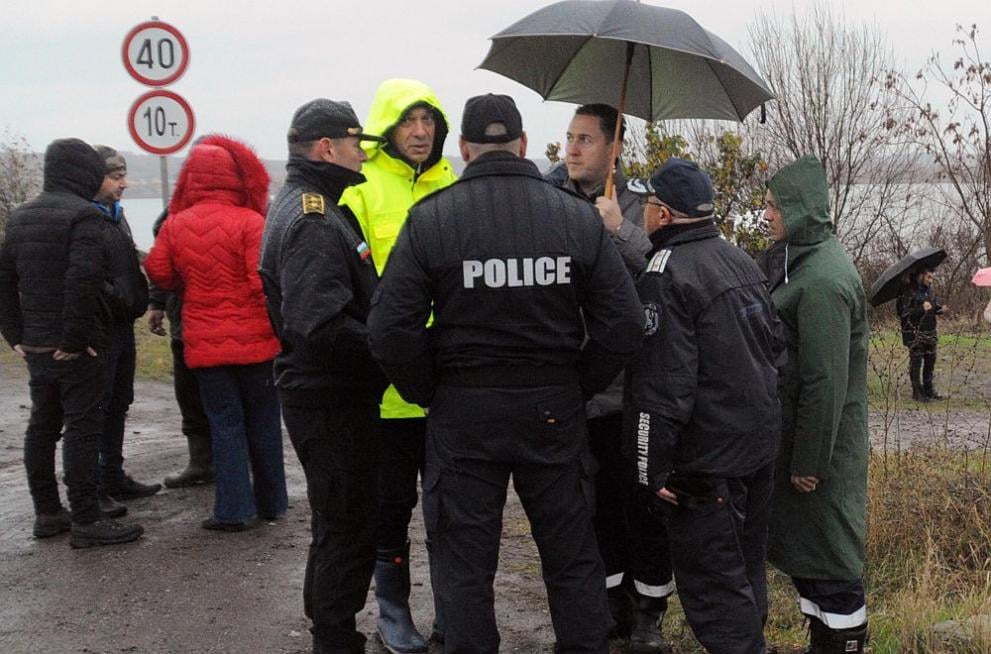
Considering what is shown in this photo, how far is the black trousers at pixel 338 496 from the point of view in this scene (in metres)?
4.06

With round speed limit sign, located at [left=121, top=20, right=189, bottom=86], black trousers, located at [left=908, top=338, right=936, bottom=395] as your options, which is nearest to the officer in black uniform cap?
round speed limit sign, located at [left=121, top=20, right=189, bottom=86]

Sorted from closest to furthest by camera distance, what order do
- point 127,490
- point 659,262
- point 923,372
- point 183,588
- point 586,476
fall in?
point 586,476 → point 659,262 → point 183,588 → point 127,490 → point 923,372

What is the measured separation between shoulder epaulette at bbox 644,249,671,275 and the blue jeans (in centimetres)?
295

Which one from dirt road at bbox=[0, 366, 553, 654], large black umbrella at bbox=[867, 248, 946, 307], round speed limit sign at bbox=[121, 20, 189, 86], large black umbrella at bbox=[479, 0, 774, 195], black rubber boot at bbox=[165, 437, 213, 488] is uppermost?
round speed limit sign at bbox=[121, 20, 189, 86]

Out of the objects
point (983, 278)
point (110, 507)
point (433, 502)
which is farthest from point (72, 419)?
point (983, 278)

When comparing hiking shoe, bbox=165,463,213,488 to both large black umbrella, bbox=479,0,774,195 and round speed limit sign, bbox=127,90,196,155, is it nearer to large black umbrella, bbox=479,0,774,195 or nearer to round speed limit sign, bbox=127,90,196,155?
round speed limit sign, bbox=127,90,196,155

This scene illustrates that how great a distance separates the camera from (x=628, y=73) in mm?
4605

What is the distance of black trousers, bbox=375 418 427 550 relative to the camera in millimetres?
4410

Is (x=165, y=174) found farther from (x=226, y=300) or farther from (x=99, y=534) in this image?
(x=99, y=534)

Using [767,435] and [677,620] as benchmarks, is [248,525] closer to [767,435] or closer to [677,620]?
[677,620]

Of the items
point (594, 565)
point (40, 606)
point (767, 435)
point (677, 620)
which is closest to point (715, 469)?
point (767, 435)

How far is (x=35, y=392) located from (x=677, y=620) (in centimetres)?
353

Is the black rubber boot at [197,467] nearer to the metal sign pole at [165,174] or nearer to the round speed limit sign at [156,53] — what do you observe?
the metal sign pole at [165,174]

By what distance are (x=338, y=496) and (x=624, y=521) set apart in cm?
125
